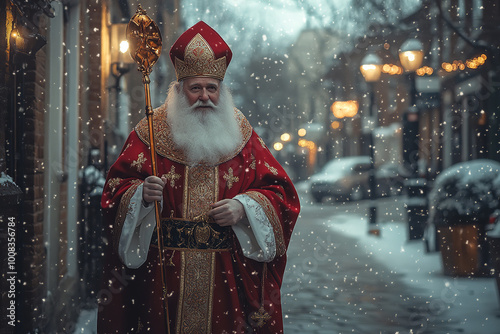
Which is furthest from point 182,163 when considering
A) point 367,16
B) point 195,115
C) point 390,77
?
point 390,77

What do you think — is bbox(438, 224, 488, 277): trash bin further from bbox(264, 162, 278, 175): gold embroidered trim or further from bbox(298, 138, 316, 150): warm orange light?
bbox(298, 138, 316, 150): warm orange light

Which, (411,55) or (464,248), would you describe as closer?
(464,248)

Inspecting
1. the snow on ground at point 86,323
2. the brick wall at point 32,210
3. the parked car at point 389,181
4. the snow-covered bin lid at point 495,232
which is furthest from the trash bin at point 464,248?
the parked car at point 389,181

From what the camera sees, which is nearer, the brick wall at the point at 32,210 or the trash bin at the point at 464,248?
the brick wall at the point at 32,210

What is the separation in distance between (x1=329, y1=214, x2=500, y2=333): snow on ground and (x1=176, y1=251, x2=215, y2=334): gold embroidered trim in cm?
353

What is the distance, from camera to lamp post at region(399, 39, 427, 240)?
12422 mm

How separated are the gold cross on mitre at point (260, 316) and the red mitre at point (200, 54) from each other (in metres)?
1.33

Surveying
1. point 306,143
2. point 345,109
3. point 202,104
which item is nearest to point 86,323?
point 202,104

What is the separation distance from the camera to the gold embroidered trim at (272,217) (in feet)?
12.5

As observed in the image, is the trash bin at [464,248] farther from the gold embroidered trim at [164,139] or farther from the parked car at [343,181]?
the parked car at [343,181]

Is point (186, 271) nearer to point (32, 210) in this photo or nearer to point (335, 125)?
point (32, 210)

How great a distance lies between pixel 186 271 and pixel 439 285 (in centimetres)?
570

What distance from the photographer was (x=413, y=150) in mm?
12977

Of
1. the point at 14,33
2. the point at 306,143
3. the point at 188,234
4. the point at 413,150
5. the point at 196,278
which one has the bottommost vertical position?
the point at 196,278
